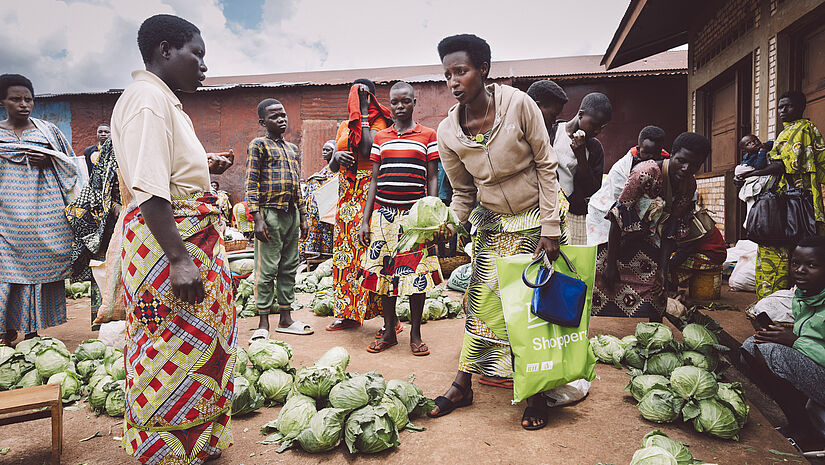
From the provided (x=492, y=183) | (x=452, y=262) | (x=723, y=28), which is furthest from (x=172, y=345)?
(x=723, y=28)

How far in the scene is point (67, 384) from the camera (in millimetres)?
3135

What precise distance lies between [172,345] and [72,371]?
1.98 metres

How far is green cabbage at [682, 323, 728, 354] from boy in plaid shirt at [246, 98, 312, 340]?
332 centimetres

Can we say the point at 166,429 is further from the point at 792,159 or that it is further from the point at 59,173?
the point at 792,159

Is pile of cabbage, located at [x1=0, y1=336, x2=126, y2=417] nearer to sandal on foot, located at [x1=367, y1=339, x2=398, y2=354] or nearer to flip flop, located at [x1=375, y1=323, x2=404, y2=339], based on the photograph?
sandal on foot, located at [x1=367, y1=339, x2=398, y2=354]

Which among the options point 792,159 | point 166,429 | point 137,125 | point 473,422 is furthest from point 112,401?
point 792,159

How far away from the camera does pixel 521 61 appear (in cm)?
1741

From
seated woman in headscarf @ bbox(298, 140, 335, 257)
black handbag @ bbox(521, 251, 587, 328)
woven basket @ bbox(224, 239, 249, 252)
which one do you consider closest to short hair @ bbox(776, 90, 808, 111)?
black handbag @ bbox(521, 251, 587, 328)

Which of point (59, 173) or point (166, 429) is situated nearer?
point (166, 429)

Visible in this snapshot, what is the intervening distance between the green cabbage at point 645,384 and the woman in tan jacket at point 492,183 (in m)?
0.66

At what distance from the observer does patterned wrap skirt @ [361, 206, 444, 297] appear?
390 centimetres

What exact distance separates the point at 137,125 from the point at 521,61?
17.5m

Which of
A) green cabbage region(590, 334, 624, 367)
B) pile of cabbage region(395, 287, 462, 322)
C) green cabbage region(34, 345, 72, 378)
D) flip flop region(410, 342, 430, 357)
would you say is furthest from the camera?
pile of cabbage region(395, 287, 462, 322)

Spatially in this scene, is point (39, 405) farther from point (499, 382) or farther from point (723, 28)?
point (723, 28)
